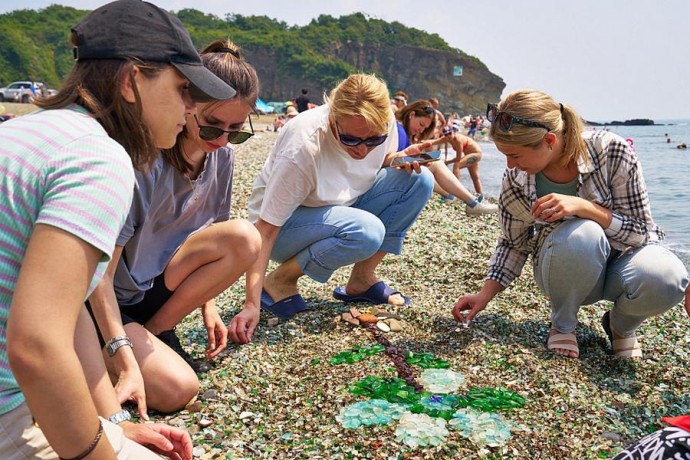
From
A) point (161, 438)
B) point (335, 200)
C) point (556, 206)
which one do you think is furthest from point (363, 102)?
point (161, 438)

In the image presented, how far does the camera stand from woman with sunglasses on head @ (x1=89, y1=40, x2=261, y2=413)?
9.73 feet

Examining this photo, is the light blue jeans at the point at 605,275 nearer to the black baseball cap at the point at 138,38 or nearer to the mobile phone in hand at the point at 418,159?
the mobile phone in hand at the point at 418,159

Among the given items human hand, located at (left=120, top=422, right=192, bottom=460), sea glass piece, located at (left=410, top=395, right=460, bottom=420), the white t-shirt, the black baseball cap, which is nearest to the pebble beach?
sea glass piece, located at (left=410, top=395, right=460, bottom=420)

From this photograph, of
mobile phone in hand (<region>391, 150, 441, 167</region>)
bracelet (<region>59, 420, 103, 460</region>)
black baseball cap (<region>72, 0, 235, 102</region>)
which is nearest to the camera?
bracelet (<region>59, 420, 103, 460</region>)

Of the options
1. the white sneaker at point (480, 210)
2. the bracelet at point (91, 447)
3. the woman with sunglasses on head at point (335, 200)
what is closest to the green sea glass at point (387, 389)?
the woman with sunglasses on head at point (335, 200)

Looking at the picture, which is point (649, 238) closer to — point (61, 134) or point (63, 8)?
point (61, 134)

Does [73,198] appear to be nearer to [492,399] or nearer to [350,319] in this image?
[492,399]

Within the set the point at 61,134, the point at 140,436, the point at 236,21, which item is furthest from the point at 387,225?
the point at 236,21

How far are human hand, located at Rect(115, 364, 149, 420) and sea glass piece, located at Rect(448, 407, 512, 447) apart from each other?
1308 millimetres

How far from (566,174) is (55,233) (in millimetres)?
3071

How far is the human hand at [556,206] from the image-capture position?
3391 mm

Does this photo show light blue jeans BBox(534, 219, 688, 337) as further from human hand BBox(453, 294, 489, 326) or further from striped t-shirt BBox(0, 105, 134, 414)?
striped t-shirt BBox(0, 105, 134, 414)

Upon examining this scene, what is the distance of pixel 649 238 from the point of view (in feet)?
11.9

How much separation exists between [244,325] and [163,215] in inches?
32.1
